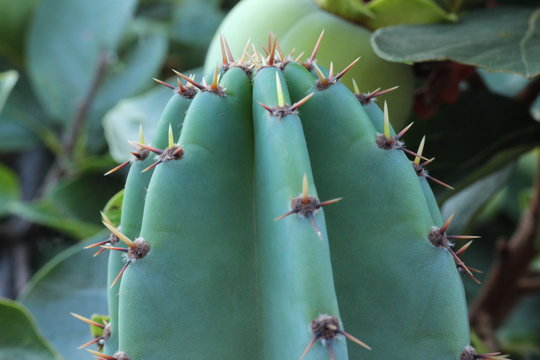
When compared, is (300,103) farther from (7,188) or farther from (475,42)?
(7,188)

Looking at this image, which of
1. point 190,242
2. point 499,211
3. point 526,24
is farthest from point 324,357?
point 499,211

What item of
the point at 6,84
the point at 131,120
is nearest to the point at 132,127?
the point at 131,120

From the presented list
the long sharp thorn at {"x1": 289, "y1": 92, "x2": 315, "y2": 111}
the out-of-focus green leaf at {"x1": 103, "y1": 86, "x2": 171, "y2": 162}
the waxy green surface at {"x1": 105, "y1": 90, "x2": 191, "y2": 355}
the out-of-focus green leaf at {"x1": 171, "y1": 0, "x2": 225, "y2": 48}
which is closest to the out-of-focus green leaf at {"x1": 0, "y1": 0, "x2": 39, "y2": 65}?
the out-of-focus green leaf at {"x1": 171, "y1": 0, "x2": 225, "y2": 48}

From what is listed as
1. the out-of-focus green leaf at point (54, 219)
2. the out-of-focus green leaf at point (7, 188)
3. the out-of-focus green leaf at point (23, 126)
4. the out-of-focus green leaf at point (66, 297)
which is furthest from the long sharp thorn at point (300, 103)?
the out-of-focus green leaf at point (23, 126)

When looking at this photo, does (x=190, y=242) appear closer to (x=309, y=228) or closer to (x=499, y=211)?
(x=309, y=228)

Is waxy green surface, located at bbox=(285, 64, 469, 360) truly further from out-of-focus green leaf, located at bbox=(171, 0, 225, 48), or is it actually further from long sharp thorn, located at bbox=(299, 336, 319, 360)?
out-of-focus green leaf, located at bbox=(171, 0, 225, 48)

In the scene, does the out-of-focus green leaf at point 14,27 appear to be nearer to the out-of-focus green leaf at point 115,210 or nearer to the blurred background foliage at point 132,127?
the blurred background foliage at point 132,127
